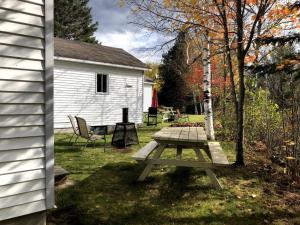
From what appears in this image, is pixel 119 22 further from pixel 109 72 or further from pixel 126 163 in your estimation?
pixel 126 163

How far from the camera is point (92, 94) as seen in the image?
47.0ft

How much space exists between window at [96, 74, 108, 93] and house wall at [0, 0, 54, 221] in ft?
37.0

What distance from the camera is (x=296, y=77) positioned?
5.01 m

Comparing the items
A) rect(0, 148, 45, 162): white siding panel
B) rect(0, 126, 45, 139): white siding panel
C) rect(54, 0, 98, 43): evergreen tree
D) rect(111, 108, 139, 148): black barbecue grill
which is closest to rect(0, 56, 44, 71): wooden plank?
rect(0, 126, 45, 139): white siding panel

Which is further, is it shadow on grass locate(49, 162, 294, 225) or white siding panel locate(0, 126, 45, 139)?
shadow on grass locate(49, 162, 294, 225)

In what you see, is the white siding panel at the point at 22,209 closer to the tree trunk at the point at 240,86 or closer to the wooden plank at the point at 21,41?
the wooden plank at the point at 21,41

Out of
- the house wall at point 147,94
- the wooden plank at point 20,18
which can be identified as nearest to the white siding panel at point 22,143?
the wooden plank at point 20,18

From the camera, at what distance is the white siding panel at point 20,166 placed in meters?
3.14

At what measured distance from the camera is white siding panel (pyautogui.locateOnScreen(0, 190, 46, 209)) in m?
3.16

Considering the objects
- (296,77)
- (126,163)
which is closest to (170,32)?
(126,163)

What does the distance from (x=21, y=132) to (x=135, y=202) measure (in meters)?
2.17

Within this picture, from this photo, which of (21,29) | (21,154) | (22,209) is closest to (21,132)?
(21,154)

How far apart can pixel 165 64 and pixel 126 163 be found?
26.9 m

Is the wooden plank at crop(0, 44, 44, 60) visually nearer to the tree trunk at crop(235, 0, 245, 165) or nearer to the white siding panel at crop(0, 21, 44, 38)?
the white siding panel at crop(0, 21, 44, 38)
